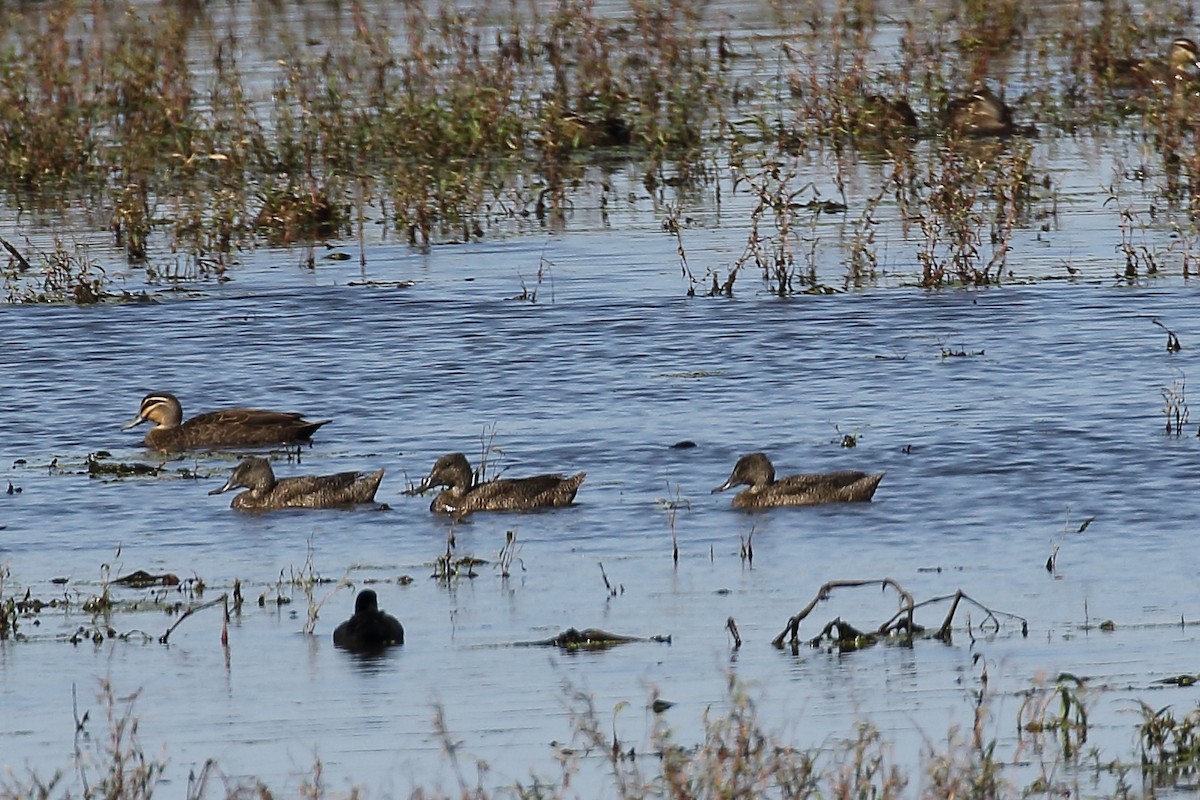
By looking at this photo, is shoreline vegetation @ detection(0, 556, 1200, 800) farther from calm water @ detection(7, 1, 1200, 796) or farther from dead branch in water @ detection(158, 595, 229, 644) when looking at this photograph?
dead branch in water @ detection(158, 595, 229, 644)

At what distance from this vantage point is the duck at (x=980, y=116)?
1013 inches

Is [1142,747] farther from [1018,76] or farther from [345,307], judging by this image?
[1018,76]

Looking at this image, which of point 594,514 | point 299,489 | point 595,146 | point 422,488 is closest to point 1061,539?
point 594,514

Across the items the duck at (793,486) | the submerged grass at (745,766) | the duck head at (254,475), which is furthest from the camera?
the duck head at (254,475)

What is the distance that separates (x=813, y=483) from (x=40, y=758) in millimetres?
5460

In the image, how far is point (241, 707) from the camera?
9.97m

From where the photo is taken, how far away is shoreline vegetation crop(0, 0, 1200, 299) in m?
21.2

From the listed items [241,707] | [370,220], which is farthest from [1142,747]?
[370,220]

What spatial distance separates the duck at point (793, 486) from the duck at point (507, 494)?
0.93m

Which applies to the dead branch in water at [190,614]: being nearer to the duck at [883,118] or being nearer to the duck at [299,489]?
the duck at [299,489]

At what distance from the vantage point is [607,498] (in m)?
13.9

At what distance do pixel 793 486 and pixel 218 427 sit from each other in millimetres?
4257

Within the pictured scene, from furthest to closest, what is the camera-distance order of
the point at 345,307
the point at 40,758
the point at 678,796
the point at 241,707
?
the point at 345,307 → the point at 241,707 → the point at 40,758 → the point at 678,796

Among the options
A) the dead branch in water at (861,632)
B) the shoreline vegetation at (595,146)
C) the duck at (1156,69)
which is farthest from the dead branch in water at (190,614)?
the duck at (1156,69)
